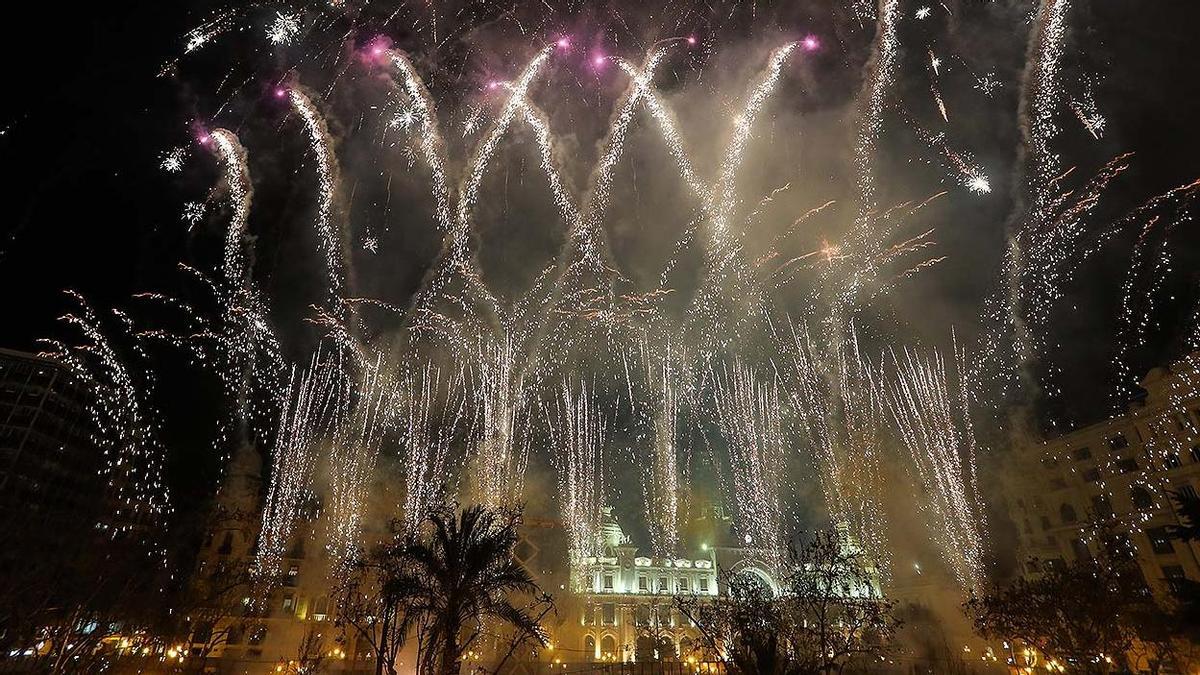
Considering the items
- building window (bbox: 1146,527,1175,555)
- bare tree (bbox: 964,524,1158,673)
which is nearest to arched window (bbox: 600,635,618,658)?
bare tree (bbox: 964,524,1158,673)

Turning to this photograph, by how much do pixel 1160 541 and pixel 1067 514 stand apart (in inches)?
424

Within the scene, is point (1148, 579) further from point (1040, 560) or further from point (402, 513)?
point (402, 513)

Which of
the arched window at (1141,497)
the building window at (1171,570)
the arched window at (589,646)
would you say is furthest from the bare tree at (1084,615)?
the arched window at (589,646)

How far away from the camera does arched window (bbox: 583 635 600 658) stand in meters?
67.9

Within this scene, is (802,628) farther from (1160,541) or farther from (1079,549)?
(1079,549)

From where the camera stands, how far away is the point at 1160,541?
44594 millimetres

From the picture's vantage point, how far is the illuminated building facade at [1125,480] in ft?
143

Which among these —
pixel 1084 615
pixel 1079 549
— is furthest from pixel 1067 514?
pixel 1084 615

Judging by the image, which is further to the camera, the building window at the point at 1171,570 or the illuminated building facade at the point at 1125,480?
the illuminated building facade at the point at 1125,480

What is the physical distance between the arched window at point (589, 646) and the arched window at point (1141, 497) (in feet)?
169

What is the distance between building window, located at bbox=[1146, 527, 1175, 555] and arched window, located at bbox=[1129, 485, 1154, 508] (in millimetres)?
2027

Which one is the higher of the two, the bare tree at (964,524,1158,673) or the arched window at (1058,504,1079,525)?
the arched window at (1058,504,1079,525)

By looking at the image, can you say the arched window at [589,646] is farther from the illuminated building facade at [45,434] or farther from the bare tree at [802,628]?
the illuminated building facade at [45,434]

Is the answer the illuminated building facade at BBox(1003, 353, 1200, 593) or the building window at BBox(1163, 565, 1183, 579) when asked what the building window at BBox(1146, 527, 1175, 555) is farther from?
the building window at BBox(1163, 565, 1183, 579)
